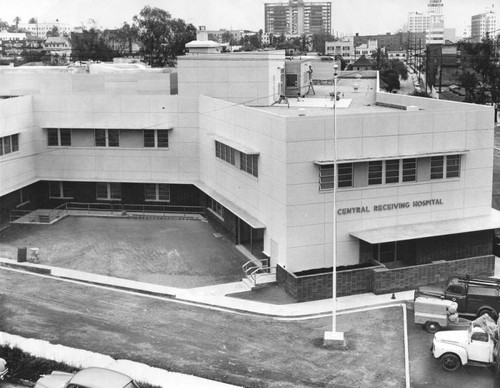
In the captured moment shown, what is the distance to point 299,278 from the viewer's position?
28.0m

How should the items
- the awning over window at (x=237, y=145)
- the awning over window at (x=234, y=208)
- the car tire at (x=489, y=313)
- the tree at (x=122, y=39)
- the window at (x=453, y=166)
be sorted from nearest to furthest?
the car tire at (x=489, y=313)
the window at (x=453, y=166)
the awning over window at (x=234, y=208)
the awning over window at (x=237, y=145)
the tree at (x=122, y=39)

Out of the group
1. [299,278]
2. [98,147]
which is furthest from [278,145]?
[98,147]

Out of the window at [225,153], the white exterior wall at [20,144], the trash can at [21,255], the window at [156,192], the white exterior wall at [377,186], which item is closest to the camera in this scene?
the white exterior wall at [377,186]

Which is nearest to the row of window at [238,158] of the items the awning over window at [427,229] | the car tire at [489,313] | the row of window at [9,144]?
the awning over window at [427,229]

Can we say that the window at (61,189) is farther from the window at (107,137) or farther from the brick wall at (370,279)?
the brick wall at (370,279)

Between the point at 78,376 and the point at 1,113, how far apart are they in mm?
24636

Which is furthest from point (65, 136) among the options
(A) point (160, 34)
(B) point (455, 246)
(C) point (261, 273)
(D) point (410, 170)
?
(A) point (160, 34)

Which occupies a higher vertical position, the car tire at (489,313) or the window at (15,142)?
the window at (15,142)

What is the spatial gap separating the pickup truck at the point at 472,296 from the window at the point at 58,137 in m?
24.2

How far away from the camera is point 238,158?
114 ft

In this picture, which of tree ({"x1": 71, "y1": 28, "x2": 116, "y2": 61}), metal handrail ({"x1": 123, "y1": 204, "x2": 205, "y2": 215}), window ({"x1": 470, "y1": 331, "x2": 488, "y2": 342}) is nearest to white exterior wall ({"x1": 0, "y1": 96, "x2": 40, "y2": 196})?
metal handrail ({"x1": 123, "y1": 204, "x2": 205, "y2": 215})

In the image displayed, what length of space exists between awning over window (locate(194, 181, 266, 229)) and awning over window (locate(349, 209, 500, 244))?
4328 mm

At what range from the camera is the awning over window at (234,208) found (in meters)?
31.8

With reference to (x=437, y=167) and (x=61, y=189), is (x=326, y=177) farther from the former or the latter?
(x=61, y=189)
